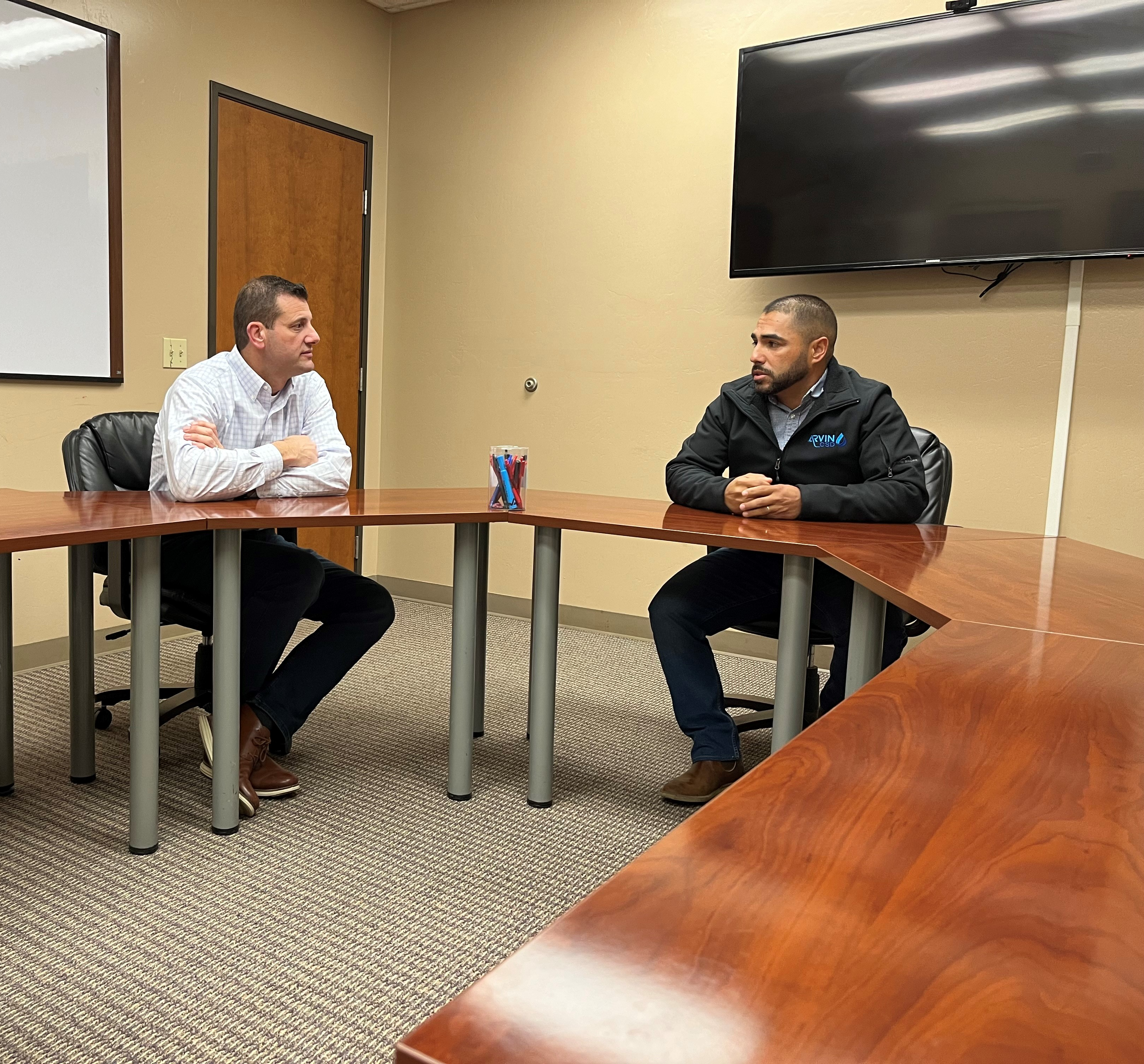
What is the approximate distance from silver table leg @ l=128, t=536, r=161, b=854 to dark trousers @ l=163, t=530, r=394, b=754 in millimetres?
288

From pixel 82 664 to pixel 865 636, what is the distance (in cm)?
178

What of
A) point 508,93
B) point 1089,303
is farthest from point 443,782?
point 508,93

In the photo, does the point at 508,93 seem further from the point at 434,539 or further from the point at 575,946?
the point at 575,946

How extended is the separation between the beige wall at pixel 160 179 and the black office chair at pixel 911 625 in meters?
2.47

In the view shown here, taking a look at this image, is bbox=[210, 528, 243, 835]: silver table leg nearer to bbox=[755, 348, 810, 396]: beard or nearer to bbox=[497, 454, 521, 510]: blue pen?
bbox=[497, 454, 521, 510]: blue pen

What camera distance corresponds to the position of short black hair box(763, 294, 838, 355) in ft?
8.63

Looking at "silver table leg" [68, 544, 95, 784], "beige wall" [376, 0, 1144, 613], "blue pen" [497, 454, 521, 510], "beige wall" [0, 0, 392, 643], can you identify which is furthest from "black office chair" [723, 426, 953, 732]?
"beige wall" [0, 0, 392, 643]

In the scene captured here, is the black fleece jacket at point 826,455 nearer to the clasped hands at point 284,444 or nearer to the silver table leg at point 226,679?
the clasped hands at point 284,444

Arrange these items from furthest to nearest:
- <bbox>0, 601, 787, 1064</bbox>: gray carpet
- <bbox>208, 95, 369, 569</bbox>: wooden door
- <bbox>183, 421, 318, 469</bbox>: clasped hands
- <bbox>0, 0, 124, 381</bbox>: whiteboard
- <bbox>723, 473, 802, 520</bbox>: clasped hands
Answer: <bbox>208, 95, 369, 569</bbox>: wooden door < <bbox>0, 0, 124, 381</bbox>: whiteboard < <bbox>723, 473, 802, 520</bbox>: clasped hands < <bbox>183, 421, 318, 469</bbox>: clasped hands < <bbox>0, 601, 787, 1064</bbox>: gray carpet

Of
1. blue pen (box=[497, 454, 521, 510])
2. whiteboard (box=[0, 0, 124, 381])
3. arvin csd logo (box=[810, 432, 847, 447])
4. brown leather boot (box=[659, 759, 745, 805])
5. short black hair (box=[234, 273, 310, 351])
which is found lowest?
brown leather boot (box=[659, 759, 745, 805])

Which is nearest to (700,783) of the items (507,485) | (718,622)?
(718,622)

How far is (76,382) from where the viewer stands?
3631 millimetres

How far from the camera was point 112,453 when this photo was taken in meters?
2.68

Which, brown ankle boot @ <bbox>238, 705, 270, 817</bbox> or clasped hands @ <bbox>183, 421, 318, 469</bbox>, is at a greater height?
clasped hands @ <bbox>183, 421, 318, 469</bbox>
